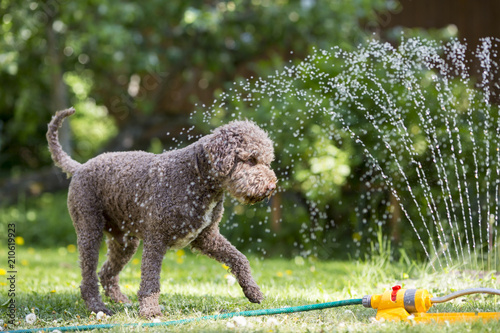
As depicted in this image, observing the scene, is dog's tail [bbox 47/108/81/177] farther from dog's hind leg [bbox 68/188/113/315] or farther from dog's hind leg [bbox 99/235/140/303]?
dog's hind leg [bbox 99/235/140/303]

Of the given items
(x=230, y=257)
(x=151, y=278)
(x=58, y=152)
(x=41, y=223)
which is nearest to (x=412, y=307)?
(x=230, y=257)

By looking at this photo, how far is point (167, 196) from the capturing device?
3285mm

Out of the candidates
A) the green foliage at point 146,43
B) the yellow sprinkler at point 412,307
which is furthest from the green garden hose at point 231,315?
the green foliage at point 146,43

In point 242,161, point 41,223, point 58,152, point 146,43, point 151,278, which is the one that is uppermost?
point 146,43

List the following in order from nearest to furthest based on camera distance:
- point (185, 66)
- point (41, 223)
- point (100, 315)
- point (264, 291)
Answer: point (100, 315)
point (264, 291)
point (41, 223)
point (185, 66)

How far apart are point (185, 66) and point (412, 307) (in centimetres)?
634

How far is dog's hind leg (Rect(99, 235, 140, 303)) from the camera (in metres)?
3.86

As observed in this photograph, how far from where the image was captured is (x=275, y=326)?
2.80m

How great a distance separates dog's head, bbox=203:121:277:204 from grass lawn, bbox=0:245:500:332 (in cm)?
66

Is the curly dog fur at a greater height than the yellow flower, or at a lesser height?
greater

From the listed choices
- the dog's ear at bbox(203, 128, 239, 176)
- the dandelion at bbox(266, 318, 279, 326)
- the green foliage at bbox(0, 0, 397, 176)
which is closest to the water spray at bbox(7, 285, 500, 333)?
the dandelion at bbox(266, 318, 279, 326)

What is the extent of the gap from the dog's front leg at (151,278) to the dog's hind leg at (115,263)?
570 millimetres

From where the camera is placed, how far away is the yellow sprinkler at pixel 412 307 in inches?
112

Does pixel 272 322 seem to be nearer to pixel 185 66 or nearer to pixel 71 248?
pixel 71 248
